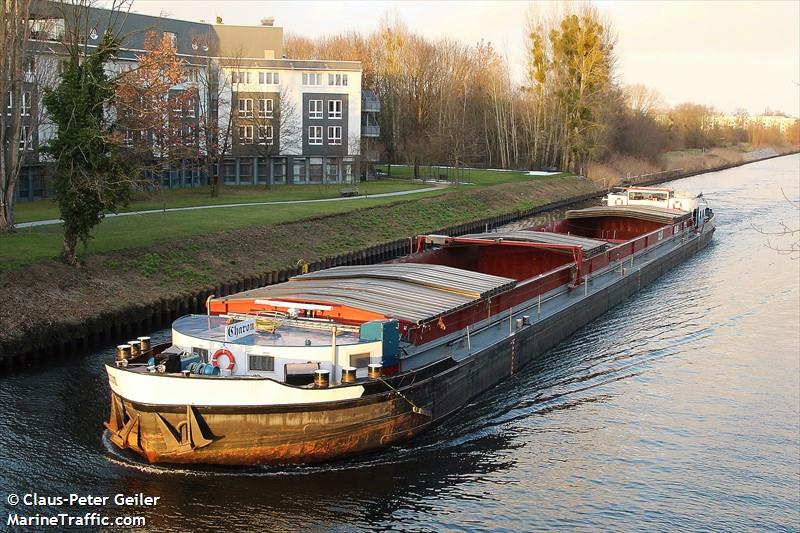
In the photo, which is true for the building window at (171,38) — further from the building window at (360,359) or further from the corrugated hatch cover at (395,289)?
the building window at (360,359)

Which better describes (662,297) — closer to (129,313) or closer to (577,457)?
(577,457)

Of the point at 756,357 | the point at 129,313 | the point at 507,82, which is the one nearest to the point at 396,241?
the point at 129,313

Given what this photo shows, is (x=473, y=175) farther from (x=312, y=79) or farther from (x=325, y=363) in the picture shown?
(x=325, y=363)

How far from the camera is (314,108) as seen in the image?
69625mm

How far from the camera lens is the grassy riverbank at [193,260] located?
27.7 m

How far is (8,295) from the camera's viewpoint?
88.8 feet

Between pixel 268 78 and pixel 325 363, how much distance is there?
51.9 m

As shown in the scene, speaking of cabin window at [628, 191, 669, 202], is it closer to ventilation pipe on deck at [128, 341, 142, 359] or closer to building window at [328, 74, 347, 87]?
building window at [328, 74, 347, 87]

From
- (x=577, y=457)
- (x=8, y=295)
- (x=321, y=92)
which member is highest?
(x=321, y=92)

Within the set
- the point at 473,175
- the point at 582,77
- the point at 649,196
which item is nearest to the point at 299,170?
the point at 473,175

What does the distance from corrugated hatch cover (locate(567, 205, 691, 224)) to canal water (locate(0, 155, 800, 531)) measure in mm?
15874

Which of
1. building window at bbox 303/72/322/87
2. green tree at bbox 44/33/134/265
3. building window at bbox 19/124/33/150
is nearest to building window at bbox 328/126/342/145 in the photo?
building window at bbox 303/72/322/87

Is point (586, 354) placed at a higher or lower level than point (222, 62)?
lower

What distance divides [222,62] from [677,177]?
5731 centimetres
